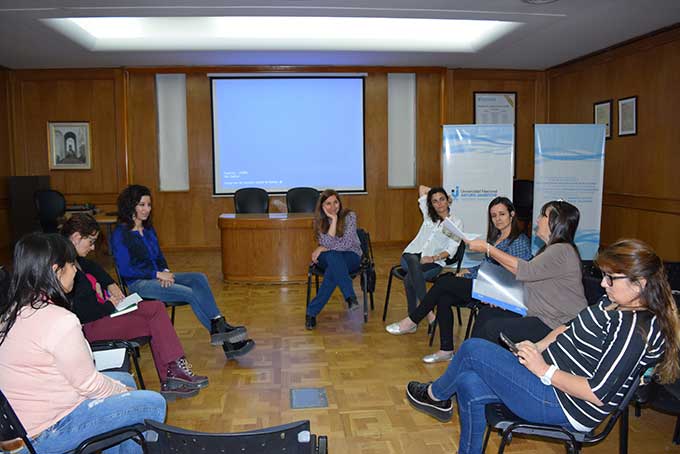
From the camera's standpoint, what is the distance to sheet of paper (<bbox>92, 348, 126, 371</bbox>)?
282 cm

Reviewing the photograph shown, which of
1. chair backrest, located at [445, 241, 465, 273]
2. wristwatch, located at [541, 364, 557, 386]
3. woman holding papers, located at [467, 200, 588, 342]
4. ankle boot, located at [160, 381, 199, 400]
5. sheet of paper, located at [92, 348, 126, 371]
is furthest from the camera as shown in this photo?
chair backrest, located at [445, 241, 465, 273]

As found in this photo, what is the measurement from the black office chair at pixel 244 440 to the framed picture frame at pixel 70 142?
340 inches

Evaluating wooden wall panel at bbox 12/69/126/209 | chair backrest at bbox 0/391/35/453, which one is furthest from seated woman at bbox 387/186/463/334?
wooden wall panel at bbox 12/69/126/209

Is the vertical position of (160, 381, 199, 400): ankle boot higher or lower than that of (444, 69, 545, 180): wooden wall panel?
lower

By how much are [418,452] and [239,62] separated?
23.6 ft

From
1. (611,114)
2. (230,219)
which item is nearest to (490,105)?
(611,114)

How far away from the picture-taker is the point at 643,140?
7.45 metres

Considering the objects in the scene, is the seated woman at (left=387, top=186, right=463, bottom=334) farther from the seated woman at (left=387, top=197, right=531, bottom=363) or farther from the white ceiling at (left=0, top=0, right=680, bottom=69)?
the white ceiling at (left=0, top=0, right=680, bottom=69)

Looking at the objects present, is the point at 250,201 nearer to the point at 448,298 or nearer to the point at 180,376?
the point at 448,298

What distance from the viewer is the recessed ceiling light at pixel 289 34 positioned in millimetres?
7258

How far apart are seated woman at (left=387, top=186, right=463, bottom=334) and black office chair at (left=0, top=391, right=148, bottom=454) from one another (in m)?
2.86

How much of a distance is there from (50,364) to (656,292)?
80.1 inches

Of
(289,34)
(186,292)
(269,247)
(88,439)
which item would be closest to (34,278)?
(88,439)

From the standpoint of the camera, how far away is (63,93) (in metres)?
9.13
